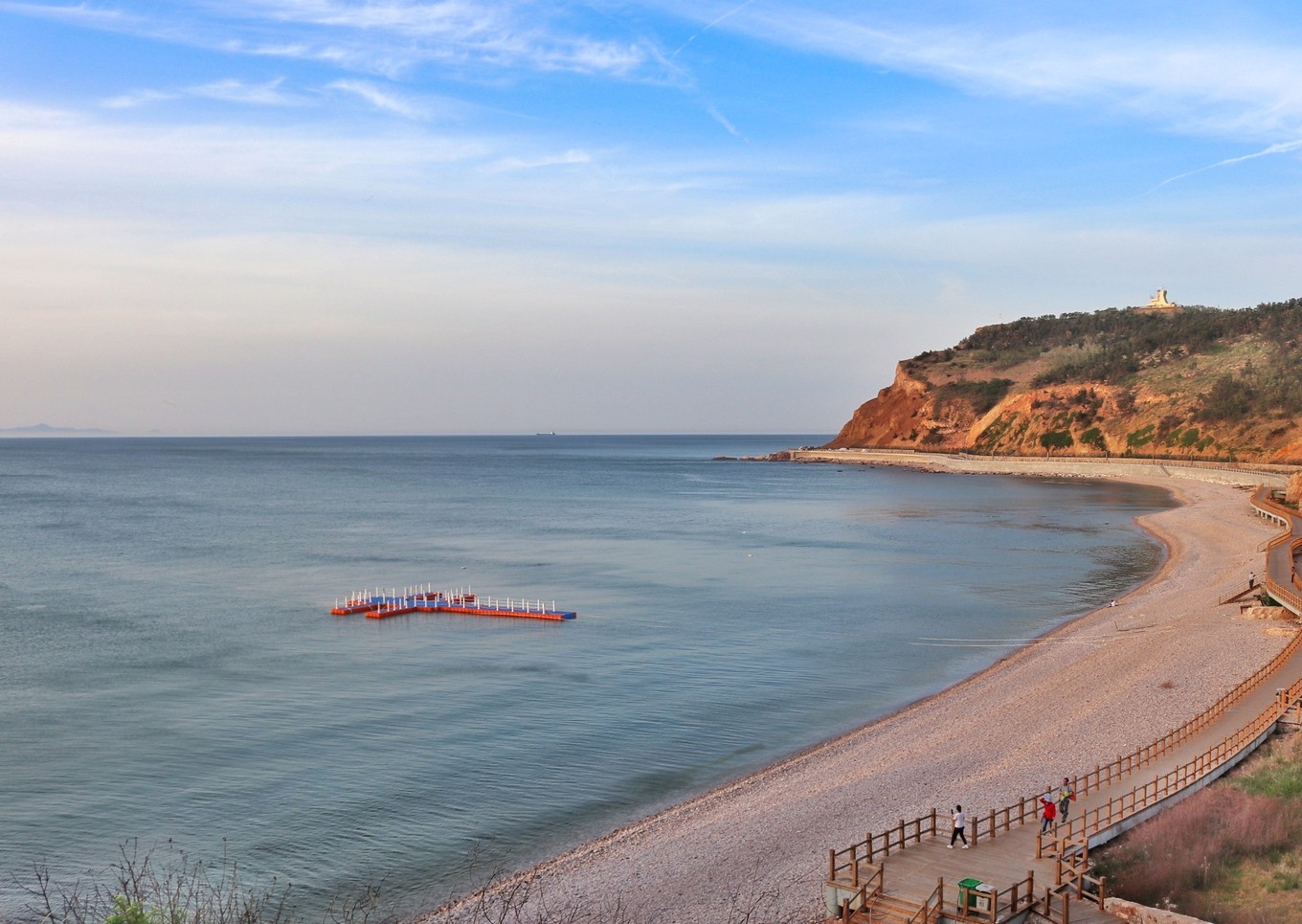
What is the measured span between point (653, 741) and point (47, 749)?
654 inches

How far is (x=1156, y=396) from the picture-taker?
5871 inches

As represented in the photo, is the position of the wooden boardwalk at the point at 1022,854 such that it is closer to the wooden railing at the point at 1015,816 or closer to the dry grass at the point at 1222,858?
the wooden railing at the point at 1015,816

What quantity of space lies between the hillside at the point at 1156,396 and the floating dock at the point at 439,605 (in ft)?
305

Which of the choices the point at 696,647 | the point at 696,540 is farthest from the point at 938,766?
the point at 696,540

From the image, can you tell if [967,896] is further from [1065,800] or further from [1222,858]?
[1222,858]

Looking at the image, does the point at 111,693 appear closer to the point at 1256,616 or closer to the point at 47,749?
the point at 47,749

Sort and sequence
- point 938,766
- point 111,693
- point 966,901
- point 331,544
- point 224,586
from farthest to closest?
point 331,544 < point 224,586 < point 111,693 < point 938,766 < point 966,901

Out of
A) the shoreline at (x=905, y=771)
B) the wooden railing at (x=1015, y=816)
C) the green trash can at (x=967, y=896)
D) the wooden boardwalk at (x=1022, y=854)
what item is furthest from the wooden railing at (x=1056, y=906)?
the shoreline at (x=905, y=771)

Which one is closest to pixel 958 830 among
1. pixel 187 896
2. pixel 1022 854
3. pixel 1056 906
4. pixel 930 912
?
pixel 1022 854

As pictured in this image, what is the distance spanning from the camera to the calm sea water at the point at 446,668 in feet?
79.4

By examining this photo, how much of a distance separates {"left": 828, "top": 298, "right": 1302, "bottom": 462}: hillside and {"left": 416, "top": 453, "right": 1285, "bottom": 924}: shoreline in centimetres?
8719

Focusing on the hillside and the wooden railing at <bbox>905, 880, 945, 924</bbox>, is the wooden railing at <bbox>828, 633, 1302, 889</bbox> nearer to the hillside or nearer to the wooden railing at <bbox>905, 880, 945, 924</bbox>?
the wooden railing at <bbox>905, 880, 945, 924</bbox>

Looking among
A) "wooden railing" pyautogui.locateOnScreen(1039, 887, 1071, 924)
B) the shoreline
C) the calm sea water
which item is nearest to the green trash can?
"wooden railing" pyautogui.locateOnScreen(1039, 887, 1071, 924)

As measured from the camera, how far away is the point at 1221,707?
27.3m
